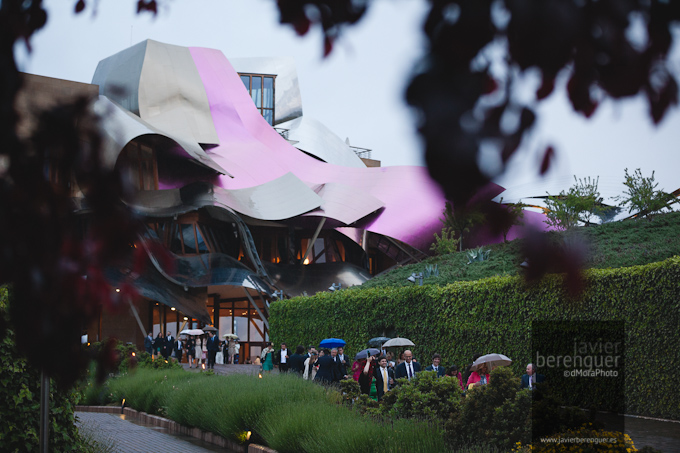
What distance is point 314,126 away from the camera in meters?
57.2

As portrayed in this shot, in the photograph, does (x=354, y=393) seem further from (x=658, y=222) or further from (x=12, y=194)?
(x=658, y=222)

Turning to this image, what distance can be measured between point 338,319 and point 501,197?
19.1m

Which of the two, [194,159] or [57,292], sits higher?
[194,159]

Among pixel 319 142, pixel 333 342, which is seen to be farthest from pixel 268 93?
pixel 333 342

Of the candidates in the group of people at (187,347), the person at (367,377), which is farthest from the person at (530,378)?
the group of people at (187,347)

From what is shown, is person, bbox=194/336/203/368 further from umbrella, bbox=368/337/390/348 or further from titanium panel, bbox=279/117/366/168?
titanium panel, bbox=279/117/366/168

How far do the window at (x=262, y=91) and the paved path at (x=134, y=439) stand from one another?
4466cm

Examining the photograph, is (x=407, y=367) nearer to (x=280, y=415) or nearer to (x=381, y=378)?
(x=381, y=378)

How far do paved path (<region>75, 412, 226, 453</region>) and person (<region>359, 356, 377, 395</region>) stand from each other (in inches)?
97.2

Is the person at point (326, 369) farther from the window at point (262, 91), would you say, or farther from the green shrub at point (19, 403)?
the window at point (262, 91)

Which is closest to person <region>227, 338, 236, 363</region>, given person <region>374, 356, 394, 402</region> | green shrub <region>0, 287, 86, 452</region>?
person <region>374, 356, 394, 402</region>

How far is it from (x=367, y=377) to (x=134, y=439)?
12.3 feet

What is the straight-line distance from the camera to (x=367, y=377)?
10617mm

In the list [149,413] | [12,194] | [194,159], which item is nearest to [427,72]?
[12,194]
